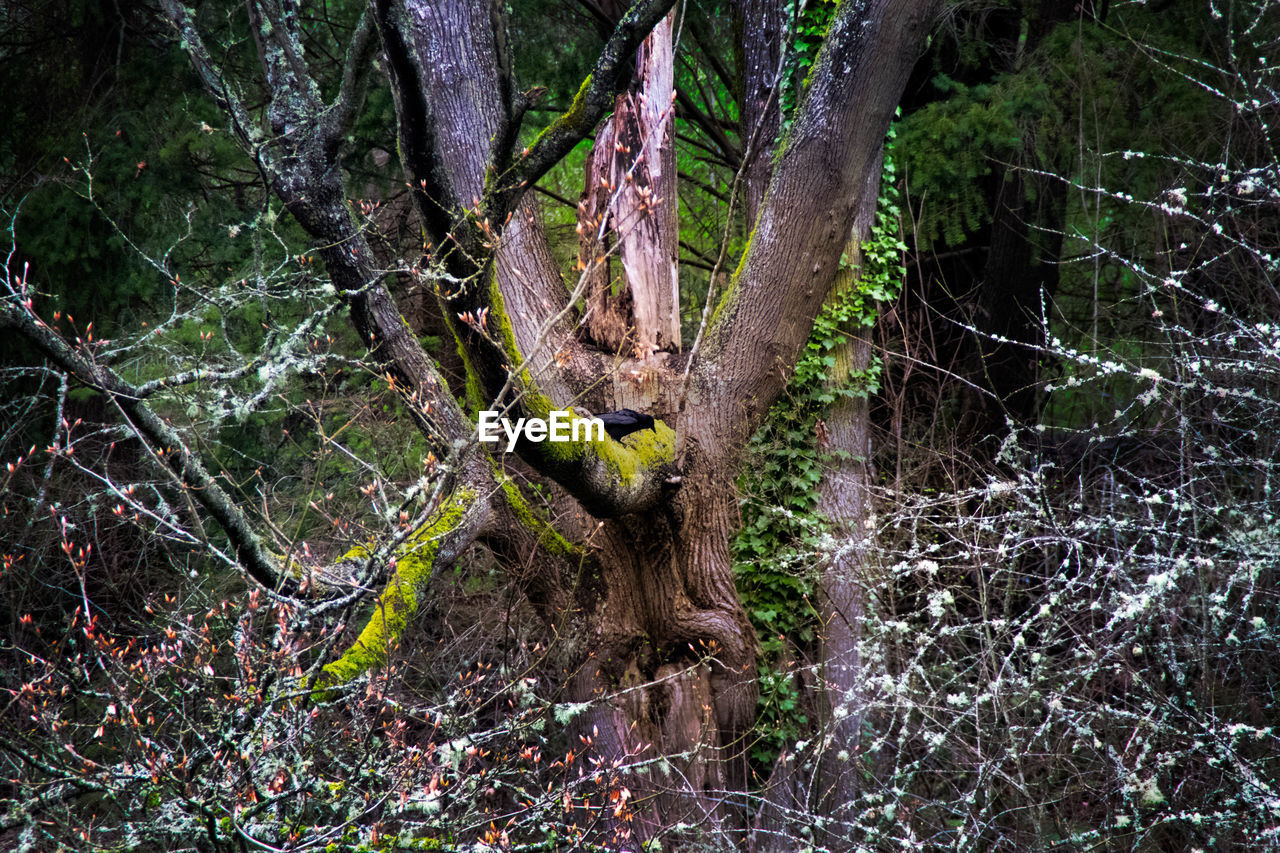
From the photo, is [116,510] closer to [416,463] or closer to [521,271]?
[521,271]

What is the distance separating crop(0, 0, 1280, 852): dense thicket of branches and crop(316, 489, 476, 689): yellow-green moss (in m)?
0.04

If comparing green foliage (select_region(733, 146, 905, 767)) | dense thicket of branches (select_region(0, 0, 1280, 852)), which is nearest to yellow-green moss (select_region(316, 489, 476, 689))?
dense thicket of branches (select_region(0, 0, 1280, 852))

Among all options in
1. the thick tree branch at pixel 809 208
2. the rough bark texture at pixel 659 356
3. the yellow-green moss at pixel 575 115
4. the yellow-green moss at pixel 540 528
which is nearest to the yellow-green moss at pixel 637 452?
the rough bark texture at pixel 659 356

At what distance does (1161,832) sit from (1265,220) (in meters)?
3.88

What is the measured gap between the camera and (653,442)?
4625 millimetres

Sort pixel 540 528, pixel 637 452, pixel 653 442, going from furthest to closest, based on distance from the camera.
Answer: pixel 540 528 → pixel 653 442 → pixel 637 452

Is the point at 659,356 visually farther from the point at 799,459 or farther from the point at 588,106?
the point at 588,106

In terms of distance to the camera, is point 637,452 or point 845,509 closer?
point 637,452

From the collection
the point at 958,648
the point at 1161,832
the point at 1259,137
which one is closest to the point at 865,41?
the point at 1259,137

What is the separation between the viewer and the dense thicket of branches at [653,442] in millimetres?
3361

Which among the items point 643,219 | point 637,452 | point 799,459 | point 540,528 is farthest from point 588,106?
point 799,459

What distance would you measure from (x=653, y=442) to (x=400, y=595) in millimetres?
1565

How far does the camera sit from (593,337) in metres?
5.22

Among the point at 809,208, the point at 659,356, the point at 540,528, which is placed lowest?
the point at 540,528
